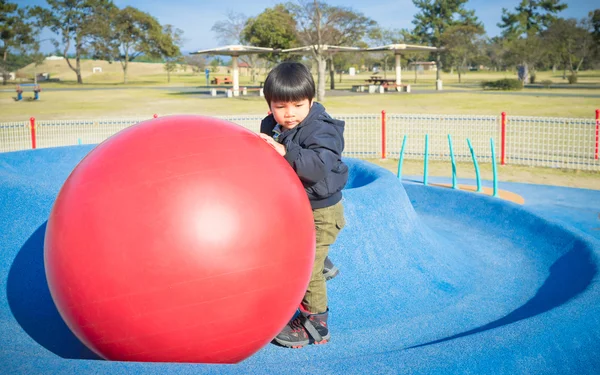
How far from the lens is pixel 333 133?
3877mm

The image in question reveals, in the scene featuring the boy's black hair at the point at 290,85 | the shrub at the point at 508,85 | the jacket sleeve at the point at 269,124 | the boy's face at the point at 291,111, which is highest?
the shrub at the point at 508,85

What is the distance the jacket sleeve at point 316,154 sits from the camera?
3686 millimetres

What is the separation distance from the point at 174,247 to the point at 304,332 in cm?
166

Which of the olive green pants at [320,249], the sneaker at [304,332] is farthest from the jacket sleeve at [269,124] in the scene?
the sneaker at [304,332]

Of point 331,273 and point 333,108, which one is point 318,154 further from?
point 333,108

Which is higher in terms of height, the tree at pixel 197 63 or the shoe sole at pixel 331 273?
the tree at pixel 197 63

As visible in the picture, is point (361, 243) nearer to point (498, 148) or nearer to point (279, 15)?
point (498, 148)

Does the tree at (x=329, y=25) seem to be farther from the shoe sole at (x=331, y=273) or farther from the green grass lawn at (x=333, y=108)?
the shoe sole at (x=331, y=273)

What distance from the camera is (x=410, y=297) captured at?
5.73 metres

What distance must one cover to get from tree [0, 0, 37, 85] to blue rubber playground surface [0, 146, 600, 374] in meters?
78.1

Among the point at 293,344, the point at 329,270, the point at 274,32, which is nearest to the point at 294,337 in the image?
the point at 293,344

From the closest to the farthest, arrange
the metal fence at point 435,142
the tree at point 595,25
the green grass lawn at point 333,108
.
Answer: the metal fence at point 435,142 → the green grass lawn at point 333,108 → the tree at point 595,25

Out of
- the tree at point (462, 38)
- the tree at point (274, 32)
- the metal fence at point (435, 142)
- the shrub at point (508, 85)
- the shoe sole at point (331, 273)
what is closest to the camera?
the shoe sole at point (331, 273)

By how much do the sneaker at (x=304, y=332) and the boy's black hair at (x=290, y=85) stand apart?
1575mm
